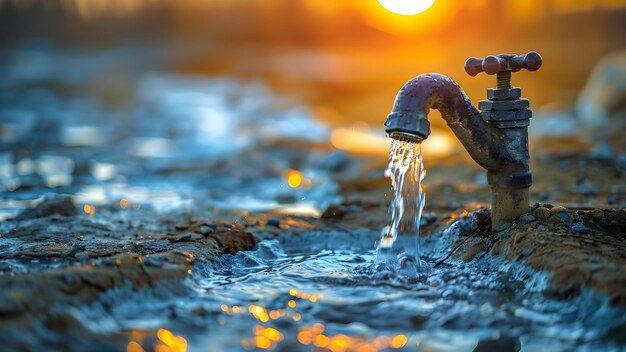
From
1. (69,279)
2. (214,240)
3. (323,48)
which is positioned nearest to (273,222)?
(214,240)

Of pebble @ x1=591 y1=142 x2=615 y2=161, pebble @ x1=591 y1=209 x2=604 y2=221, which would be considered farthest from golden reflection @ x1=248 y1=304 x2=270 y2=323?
pebble @ x1=591 y1=142 x2=615 y2=161

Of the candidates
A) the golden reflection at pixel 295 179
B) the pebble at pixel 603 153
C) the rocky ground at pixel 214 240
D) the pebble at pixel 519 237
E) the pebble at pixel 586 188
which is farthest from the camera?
the golden reflection at pixel 295 179

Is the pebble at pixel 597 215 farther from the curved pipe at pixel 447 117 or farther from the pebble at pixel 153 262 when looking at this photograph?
the pebble at pixel 153 262

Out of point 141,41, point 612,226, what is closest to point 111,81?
point 141,41

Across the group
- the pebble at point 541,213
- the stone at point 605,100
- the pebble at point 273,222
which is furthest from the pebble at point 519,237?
the stone at point 605,100

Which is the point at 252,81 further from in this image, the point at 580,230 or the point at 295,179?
the point at 580,230

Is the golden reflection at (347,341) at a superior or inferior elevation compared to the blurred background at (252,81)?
inferior
